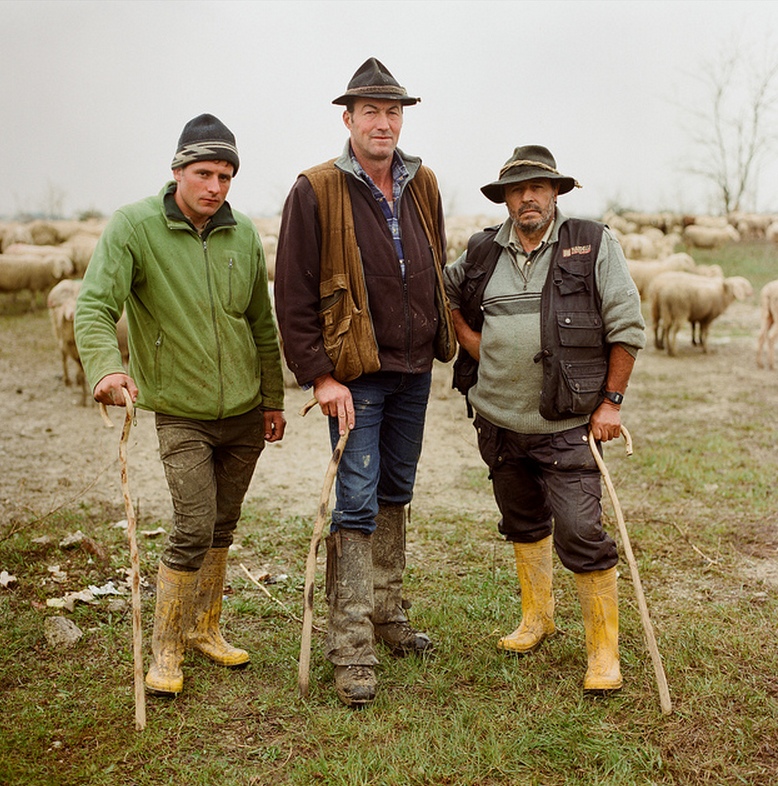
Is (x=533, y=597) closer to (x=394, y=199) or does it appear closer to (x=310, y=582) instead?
(x=310, y=582)

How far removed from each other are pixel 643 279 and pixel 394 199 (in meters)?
13.9

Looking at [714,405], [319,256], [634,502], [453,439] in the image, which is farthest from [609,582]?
[714,405]

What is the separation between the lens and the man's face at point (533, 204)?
3674 mm

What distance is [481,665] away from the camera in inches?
155

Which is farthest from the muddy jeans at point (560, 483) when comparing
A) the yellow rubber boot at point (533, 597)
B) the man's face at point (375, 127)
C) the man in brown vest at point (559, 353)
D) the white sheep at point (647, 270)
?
the white sheep at point (647, 270)

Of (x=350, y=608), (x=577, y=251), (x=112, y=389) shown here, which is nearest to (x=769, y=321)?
(x=577, y=251)

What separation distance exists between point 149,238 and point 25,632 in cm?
203

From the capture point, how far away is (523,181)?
370 centimetres

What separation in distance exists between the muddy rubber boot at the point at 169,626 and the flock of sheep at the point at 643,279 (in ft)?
23.1

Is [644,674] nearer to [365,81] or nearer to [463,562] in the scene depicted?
[463,562]

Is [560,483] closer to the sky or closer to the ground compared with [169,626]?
closer to the sky

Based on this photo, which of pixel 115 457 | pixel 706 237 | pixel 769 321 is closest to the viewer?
pixel 115 457

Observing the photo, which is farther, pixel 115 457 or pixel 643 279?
pixel 643 279

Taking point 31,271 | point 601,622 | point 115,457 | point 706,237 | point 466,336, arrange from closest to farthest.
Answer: point 601,622 → point 466,336 → point 115,457 → point 31,271 → point 706,237
